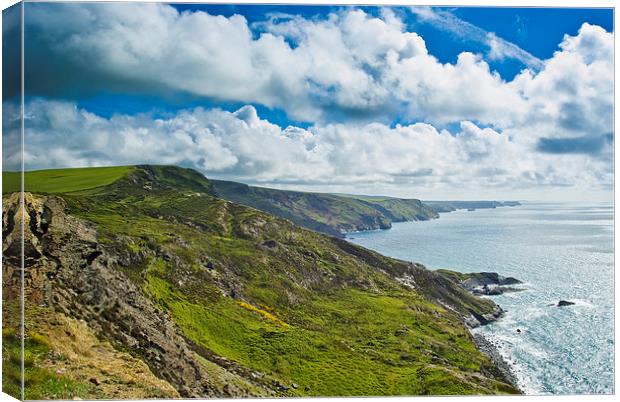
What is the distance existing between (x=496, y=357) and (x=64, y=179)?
61717 millimetres

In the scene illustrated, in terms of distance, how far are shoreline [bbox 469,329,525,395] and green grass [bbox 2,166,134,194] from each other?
4106 centimetres

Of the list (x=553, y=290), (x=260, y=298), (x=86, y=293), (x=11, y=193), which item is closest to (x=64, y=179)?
(x=260, y=298)

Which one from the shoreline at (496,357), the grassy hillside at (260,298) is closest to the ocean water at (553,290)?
the shoreline at (496,357)

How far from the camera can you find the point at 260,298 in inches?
2132

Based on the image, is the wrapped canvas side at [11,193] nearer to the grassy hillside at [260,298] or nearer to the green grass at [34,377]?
the green grass at [34,377]

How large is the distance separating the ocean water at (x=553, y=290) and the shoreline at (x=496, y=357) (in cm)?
68

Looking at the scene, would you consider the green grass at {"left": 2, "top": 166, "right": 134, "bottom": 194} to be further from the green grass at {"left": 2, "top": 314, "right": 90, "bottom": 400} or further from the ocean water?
the ocean water

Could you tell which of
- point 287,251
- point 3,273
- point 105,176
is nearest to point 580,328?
point 287,251

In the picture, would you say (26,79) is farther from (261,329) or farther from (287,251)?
(287,251)

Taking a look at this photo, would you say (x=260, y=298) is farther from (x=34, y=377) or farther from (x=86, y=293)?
(x=34, y=377)

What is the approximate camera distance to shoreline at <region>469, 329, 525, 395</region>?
1794 inches

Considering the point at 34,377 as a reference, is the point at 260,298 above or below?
below

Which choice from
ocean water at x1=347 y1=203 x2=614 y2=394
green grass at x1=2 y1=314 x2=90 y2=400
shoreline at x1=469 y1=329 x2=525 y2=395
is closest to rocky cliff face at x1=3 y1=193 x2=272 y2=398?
green grass at x1=2 y1=314 x2=90 y2=400

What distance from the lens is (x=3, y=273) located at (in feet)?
56.4
